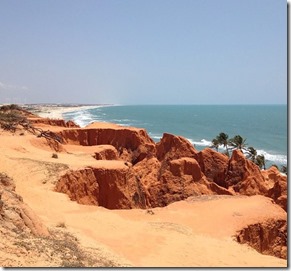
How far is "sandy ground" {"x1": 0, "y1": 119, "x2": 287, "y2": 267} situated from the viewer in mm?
12891

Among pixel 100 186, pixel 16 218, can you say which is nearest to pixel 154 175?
pixel 100 186

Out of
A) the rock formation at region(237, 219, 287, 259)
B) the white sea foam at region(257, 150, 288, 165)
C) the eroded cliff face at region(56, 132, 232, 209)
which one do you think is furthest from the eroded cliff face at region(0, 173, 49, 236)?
the white sea foam at region(257, 150, 288, 165)

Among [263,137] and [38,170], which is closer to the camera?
[38,170]

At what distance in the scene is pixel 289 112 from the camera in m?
8.48

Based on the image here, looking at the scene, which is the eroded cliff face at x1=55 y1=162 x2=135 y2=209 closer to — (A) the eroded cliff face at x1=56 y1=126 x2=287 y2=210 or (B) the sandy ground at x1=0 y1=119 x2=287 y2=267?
(A) the eroded cliff face at x1=56 y1=126 x2=287 y2=210

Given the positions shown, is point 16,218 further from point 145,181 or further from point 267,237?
point 145,181

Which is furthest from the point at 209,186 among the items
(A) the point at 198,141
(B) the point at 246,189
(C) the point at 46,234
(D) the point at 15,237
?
(A) the point at 198,141

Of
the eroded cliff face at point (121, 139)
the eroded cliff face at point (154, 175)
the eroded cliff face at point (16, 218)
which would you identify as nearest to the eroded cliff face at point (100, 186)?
the eroded cliff face at point (154, 175)

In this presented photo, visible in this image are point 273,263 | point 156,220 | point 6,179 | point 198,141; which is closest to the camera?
point 273,263

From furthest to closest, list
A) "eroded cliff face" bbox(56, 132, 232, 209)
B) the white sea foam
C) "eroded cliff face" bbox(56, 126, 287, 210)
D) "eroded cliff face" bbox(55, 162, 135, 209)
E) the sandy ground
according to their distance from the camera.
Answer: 1. the white sea foam
2. "eroded cliff face" bbox(56, 126, 287, 210)
3. "eroded cliff face" bbox(56, 132, 232, 209)
4. "eroded cliff face" bbox(55, 162, 135, 209)
5. the sandy ground

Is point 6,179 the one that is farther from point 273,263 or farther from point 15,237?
point 273,263

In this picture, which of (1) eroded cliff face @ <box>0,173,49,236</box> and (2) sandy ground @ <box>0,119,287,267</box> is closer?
(1) eroded cliff face @ <box>0,173,49,236</box>

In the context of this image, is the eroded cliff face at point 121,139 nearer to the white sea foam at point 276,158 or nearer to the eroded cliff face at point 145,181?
the eroded cliff face at point 145,181

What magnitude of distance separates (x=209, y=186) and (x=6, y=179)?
60.5 ft
